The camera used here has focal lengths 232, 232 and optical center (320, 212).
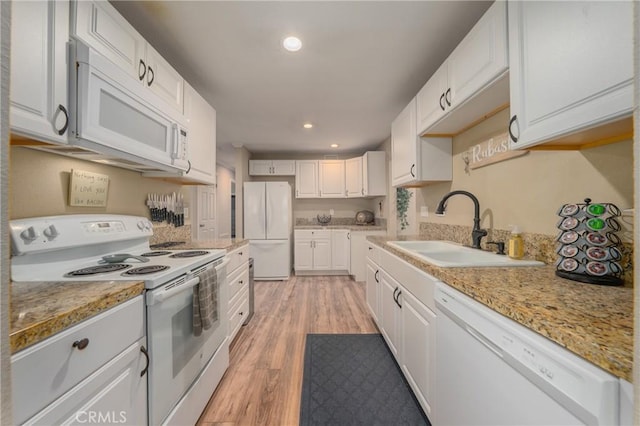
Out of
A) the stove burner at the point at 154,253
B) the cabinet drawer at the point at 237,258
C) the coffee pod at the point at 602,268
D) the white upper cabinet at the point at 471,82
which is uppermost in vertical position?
the white upper cabinet at the point at 471,82

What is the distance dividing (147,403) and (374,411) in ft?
3.84

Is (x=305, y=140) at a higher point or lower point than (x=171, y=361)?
higher

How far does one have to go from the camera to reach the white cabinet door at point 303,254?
416 centimetres

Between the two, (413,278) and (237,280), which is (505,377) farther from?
(237,280)

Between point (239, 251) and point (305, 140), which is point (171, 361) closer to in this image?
point (239, 251)

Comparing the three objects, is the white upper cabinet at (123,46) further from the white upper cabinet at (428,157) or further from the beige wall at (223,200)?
the beige wall at (223,200)

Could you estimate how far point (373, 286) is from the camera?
228cm

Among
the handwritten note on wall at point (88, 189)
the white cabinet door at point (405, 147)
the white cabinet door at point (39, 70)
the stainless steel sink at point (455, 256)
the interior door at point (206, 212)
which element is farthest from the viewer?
the interior door at point (206, 212)

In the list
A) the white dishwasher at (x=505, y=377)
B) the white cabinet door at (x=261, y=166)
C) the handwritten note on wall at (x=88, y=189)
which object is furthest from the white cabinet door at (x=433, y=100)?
the white cabinet door at (x=261, y=166)

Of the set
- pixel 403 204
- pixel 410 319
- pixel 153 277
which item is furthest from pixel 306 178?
pixel 153 277

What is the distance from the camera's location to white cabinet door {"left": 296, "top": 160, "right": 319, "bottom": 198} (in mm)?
4438

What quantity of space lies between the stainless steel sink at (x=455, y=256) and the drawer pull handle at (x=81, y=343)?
4.42 ft

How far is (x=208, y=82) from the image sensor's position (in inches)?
83.8

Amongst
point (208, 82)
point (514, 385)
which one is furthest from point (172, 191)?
point (514, 385)
